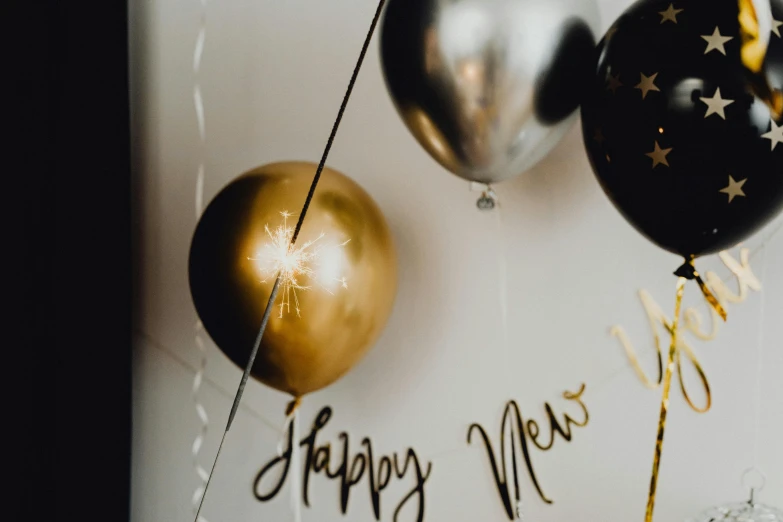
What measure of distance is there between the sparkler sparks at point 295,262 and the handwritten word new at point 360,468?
35cm

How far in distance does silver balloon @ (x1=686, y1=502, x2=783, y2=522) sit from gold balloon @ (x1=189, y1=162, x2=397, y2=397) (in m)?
0.49

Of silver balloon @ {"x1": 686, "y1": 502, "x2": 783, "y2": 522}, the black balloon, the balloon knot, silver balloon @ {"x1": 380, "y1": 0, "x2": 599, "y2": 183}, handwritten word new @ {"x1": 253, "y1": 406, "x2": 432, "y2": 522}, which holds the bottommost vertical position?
silver balloon @ {"x1": 686, "y1": 502, "x2": 783, "y2": 522}

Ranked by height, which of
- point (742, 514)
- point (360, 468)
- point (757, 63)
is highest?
point (757, 63)

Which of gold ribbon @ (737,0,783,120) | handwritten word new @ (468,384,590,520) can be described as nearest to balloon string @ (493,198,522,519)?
handwritten word new @ (468,384,590,520)

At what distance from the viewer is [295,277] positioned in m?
0.77

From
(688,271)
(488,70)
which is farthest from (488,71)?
(688,271)

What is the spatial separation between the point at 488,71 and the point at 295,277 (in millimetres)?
327

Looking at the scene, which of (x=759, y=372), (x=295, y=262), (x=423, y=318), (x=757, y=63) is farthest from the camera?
(x=423, y=318)

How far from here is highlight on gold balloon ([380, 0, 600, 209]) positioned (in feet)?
2.21

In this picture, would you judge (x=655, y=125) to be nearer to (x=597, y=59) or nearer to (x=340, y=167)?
Result: (x=597, y=59)

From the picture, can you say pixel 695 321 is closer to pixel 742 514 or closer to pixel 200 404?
pixel 742 514

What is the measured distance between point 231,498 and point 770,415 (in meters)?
0.86

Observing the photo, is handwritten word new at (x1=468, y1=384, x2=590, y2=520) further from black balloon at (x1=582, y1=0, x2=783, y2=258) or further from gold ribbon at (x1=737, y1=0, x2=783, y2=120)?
gold ribbon at (x1=737, y1=0, x2=783, y2=120)

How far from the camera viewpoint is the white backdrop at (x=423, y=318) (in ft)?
3.05
